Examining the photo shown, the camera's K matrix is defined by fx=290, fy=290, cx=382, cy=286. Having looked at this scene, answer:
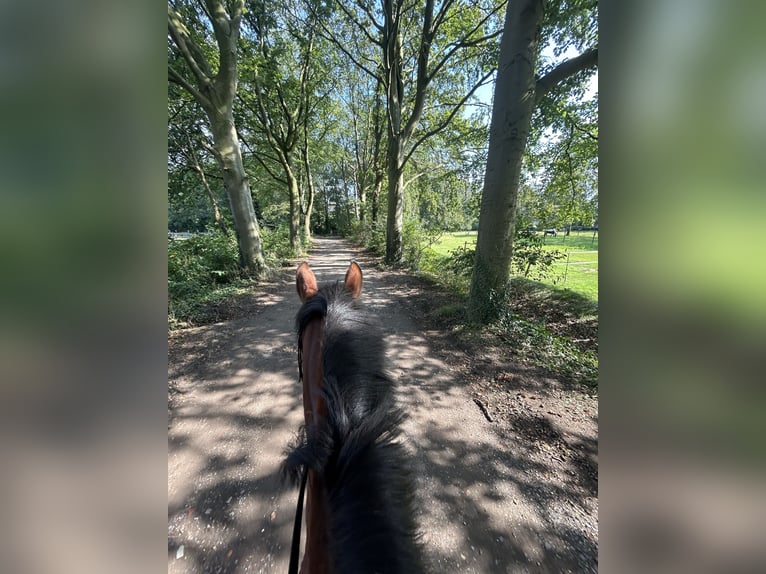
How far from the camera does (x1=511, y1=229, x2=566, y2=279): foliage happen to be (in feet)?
17.4

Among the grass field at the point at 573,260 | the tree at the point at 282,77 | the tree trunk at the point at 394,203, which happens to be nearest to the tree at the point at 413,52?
the tree trunk at the point at 394,203

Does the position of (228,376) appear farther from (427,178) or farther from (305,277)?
(427,178)

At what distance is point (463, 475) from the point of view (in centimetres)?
223

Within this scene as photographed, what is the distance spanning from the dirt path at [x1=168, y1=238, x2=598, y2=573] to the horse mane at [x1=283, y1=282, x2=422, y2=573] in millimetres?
1146

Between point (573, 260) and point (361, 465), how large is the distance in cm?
1108

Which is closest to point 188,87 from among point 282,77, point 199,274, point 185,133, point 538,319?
point 199,274

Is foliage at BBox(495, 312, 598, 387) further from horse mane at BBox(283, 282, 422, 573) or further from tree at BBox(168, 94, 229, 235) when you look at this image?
tree at BBox(168, 94, 229, 235)

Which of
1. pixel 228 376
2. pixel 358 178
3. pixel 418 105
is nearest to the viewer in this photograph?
pixel 228 376

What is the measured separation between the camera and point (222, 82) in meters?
6.69

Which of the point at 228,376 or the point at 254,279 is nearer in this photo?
the point at 228,376

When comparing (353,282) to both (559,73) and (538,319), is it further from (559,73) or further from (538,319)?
(538,319)
